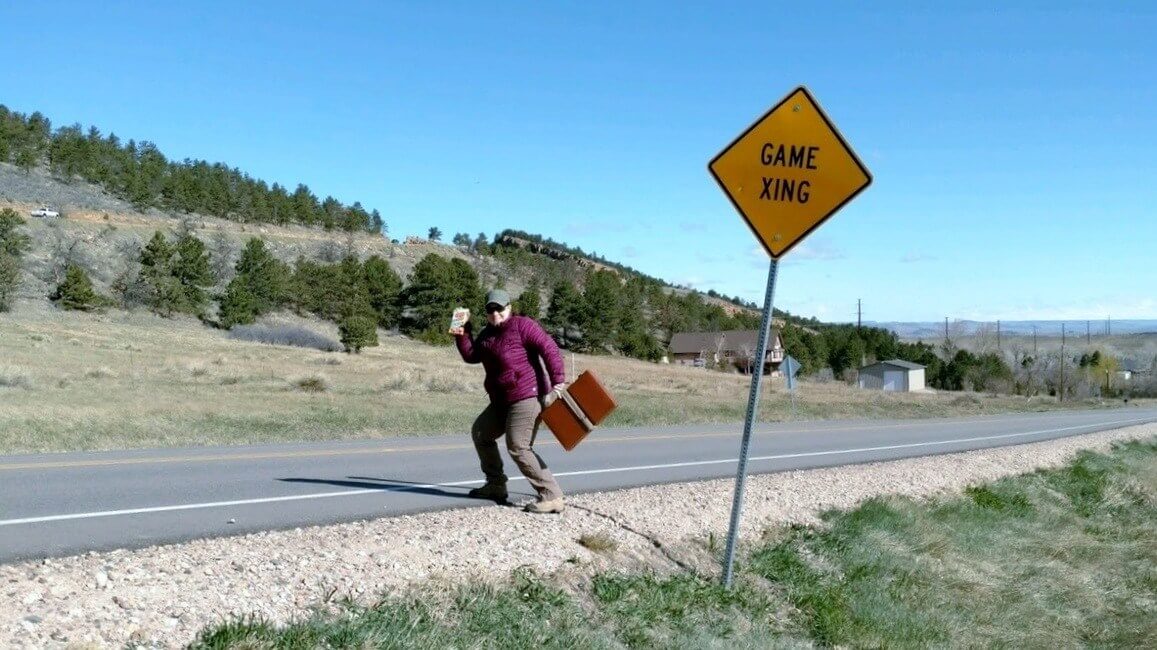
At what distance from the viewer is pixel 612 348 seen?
270ft

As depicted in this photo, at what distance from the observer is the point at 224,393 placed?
26.2m

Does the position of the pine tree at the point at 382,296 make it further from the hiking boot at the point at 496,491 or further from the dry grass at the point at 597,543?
the dry grass at the point at 597,543

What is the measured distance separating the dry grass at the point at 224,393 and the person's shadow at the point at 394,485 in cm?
500

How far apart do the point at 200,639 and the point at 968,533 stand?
8835mm

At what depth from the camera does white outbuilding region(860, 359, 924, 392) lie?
316 ft

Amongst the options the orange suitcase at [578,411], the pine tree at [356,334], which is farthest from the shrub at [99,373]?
the orange suitcase at [578,411]

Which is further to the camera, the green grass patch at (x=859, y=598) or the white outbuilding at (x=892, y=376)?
the white outbuilding at (x=892, y=376)

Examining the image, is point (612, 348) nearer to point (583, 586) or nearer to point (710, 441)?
point (710, 441)

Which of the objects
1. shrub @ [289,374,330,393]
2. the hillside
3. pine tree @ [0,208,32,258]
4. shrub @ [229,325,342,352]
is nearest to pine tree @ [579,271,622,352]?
the hillside

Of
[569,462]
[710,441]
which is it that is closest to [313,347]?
[710,441]

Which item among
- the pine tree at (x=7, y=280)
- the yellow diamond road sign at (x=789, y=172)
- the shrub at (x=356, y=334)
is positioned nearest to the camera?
the yellow diamond road sign at (x=789, y=172)

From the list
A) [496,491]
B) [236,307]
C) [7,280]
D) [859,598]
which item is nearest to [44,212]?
[7,280]

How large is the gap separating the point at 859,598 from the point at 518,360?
3.33m

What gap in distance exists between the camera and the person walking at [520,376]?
8.34 m
